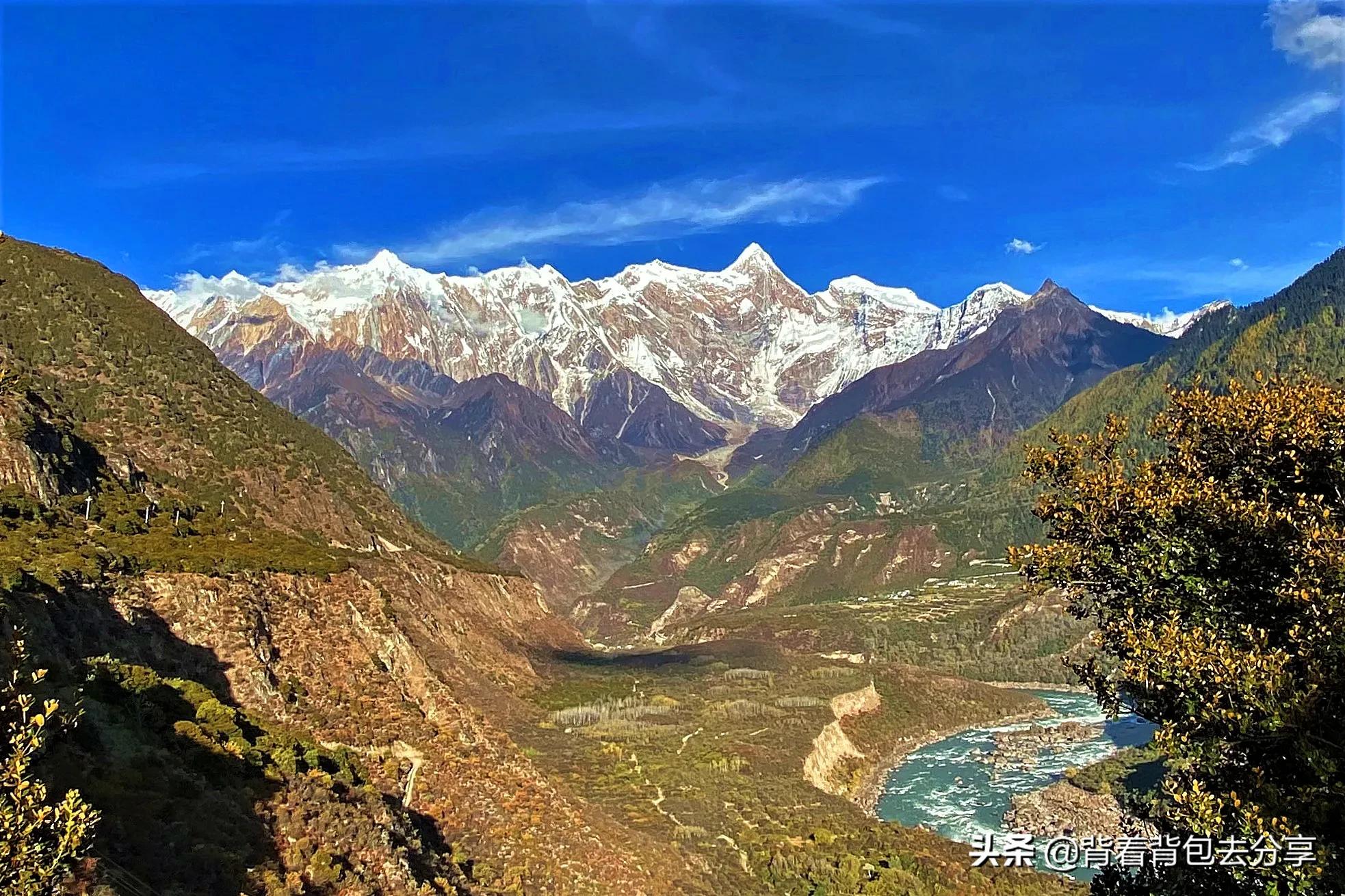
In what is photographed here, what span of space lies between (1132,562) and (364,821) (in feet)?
114

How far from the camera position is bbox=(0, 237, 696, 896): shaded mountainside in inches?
1282

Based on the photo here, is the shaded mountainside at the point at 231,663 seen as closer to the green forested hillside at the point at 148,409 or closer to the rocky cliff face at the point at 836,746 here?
the green forested hillside at the point at 148,409

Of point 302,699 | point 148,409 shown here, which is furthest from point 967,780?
point 148,409

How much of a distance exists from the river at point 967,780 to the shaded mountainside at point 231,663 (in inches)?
2712

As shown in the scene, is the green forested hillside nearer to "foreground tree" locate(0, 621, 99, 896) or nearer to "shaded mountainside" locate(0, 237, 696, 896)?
"shaded mountainside" locate(0, 237, 696, 896)

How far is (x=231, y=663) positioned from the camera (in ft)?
178

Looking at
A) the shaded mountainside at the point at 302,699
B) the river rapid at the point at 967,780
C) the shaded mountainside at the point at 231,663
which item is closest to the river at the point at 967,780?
the river rapid at the point at 967,780

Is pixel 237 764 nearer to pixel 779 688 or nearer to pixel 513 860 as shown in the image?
pixel 513 860

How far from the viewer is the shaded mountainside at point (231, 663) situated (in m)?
32.6

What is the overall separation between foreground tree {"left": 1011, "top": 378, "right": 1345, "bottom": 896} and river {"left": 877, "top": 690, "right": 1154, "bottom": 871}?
107 meters

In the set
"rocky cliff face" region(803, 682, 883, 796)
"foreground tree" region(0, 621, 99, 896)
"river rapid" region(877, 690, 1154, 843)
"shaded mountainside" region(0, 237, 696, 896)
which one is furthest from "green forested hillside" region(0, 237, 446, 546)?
"river rapid" region(877, 690, 1154, 843)

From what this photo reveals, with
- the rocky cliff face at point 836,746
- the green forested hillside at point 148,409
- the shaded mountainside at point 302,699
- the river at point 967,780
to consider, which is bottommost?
the river at point 967,780

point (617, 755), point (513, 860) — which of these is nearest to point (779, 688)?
point (617, 755)

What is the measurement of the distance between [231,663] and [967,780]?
138567 millimetres
